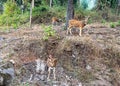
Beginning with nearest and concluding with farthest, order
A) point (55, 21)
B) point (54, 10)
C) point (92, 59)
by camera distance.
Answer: point (92, 59), point (55, 21), point (54, 10)

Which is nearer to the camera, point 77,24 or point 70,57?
point 70,57

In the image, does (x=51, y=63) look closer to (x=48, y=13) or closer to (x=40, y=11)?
(x=48, y=13)

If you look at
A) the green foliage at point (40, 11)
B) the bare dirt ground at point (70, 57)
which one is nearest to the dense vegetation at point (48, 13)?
the green foliage at point (40, 11)

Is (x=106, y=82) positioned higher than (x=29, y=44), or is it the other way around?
(x=29, y=44)

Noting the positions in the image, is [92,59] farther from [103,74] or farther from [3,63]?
[3,63]

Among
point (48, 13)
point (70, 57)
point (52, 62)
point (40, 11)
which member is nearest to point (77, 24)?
point (70, 57)

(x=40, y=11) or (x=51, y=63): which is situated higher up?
(x=40, y=11)

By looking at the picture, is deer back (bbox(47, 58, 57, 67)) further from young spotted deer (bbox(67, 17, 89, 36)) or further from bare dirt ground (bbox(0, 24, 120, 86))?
young spotted deer (bbox(67, 17, 89, 36))

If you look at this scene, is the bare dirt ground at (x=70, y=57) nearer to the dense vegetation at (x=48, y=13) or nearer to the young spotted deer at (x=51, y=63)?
the young spotted deer at (x=51, y=63)

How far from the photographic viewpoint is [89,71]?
973 centimetres

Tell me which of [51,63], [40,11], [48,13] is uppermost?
[40,11]

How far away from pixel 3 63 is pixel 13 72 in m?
0.44

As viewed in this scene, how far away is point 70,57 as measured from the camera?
33.3 feet

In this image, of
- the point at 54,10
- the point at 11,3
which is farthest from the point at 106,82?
the point at 11,3
